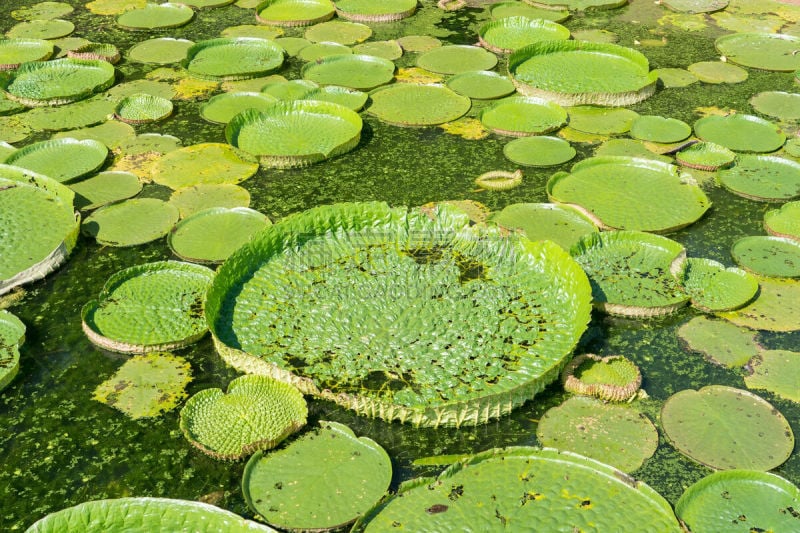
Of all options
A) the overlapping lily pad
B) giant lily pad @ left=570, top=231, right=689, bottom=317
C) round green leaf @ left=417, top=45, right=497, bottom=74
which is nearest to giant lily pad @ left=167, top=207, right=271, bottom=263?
giant lily pad @ left=570, top=231, right=689, bottom=317

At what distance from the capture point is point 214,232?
4.57 metres

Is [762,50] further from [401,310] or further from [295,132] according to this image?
[401,310]

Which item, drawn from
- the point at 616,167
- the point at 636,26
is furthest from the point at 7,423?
the point at 636,26

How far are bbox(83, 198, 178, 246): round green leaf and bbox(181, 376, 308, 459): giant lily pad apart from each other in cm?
147

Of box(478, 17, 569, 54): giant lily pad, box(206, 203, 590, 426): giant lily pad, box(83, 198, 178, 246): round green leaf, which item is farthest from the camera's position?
box(478, 17, 569, 54): giant lily pad

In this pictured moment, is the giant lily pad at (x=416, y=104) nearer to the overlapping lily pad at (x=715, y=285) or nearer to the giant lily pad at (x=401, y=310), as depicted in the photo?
the giant lily pad at (x=401, y=310)

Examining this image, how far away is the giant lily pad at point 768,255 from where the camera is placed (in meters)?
4.27

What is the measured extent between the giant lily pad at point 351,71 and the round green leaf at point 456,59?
1.15 ft

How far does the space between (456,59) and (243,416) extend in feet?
14.1

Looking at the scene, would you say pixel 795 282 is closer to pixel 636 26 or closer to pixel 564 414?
pixel 564 414

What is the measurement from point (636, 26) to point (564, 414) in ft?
16.6

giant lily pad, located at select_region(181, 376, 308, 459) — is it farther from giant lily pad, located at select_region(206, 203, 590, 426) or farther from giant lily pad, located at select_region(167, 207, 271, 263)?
giant lily pad, located at select_region(167, 207, 271, 263)

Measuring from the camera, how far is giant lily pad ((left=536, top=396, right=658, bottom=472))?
3260 mm

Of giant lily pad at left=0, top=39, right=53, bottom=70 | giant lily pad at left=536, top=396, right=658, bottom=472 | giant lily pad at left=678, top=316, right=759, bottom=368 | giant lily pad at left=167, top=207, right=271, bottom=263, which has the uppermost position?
giant lily pad at left=0, top=39, right=53, bottom=70
